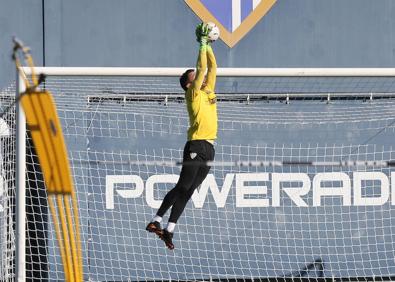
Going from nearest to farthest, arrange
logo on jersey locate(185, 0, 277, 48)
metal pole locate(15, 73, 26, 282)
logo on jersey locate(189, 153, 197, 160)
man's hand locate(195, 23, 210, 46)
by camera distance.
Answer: man's hand locate(195, 23, 210, 46) < logo on jersey locate(189, 153, 197, 160) < metal pole locate(15, 73, 26, 282) < logo on jersey locate(185, 0, 277, 48)

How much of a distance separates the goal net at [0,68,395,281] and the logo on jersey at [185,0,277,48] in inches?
18.2

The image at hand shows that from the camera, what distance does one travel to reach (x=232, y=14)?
1088 cm

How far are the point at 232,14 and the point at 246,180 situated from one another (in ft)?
5.52

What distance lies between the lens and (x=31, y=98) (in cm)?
679

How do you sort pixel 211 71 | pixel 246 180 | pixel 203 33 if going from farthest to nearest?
pixel 246 180, pixel 211 71, pixel 203 33

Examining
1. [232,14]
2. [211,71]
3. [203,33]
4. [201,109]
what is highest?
[232,14]

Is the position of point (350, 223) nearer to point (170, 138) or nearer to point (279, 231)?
point (279, 231)

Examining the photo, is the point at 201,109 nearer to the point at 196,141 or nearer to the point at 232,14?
the point at 196,141

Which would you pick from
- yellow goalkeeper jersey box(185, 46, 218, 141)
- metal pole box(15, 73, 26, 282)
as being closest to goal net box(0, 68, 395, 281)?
metal pole box(15, 73, 26, 282)

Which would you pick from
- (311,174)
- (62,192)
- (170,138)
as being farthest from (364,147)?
(62,192)

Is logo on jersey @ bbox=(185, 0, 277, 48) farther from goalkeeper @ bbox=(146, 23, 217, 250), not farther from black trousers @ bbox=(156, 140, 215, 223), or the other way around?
black trousers @ bbox=(156, 140, 215, 223)

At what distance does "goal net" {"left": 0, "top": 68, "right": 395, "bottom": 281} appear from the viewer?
35.7 ft

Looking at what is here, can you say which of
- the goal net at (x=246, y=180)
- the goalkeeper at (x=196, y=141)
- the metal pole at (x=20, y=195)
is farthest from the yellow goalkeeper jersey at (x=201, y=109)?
the goal net at (x=246, y=180)

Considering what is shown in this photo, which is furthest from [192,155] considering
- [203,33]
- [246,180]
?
[246,180]
